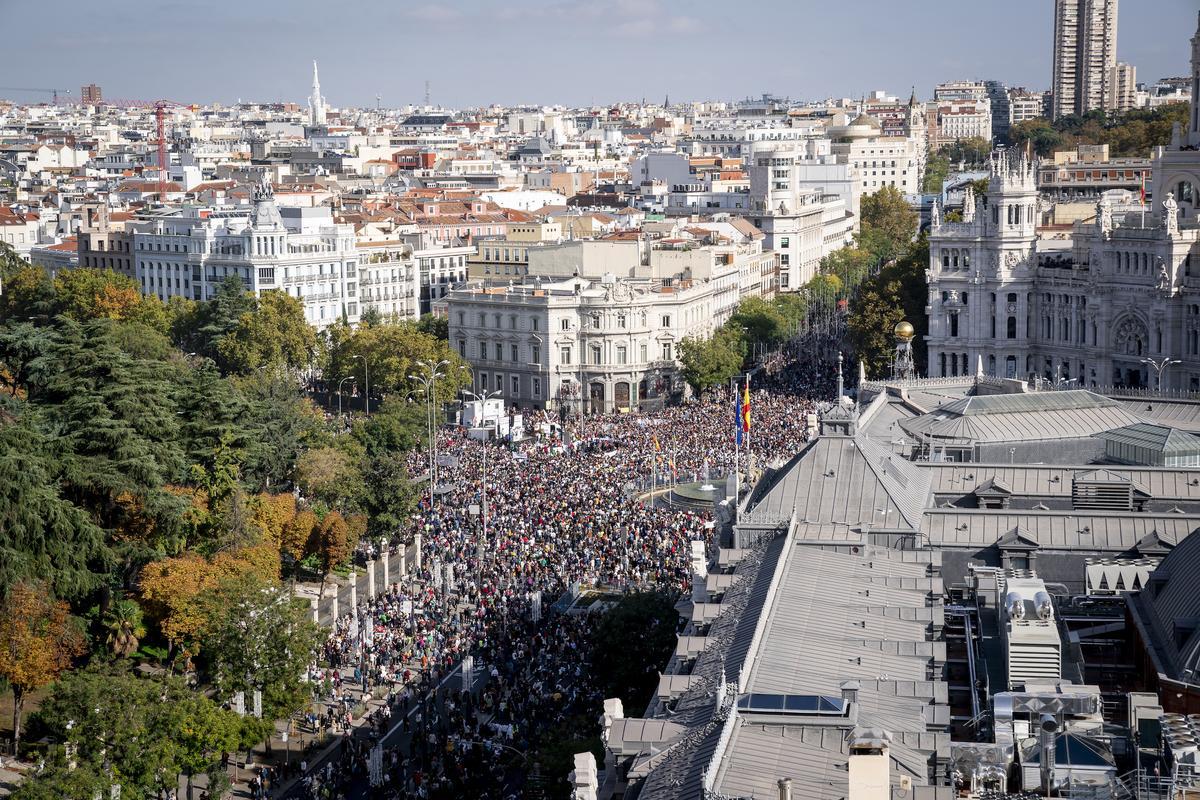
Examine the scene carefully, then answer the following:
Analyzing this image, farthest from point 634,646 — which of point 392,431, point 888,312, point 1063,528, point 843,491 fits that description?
point 888,312

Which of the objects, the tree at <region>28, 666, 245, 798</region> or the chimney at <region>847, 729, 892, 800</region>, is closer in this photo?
the chimney at <region>847, 729, 892, 800</region>

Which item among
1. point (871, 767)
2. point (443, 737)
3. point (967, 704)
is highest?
point (871, 767)

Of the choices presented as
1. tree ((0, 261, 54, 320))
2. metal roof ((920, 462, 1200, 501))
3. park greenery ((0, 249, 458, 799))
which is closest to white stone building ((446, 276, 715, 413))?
park greenery ((0, 249, 458, 799))

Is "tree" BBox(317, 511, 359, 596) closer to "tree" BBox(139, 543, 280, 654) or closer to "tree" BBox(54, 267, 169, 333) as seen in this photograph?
"tree" BBox(139, 543, 280, 654)

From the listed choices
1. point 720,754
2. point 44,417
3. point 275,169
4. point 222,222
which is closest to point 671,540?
point 44,417

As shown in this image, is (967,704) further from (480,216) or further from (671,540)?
(480,216)

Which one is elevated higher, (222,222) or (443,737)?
(222,222)
